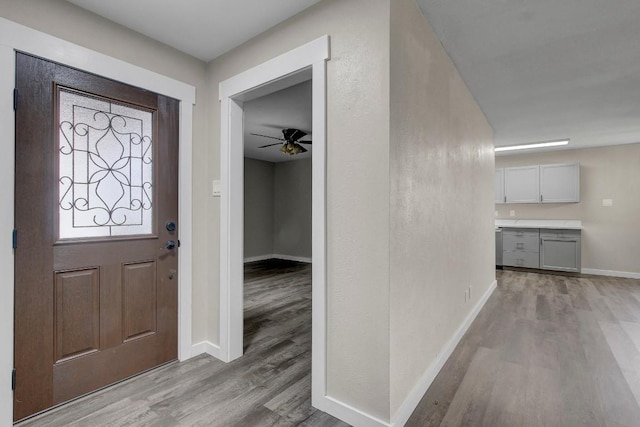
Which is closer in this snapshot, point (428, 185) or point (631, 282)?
point (428, 185)

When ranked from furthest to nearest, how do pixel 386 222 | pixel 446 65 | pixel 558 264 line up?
pixel 558 264 → pixel 446 65 → pixel 386 222

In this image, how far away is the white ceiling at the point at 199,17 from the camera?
1.83m

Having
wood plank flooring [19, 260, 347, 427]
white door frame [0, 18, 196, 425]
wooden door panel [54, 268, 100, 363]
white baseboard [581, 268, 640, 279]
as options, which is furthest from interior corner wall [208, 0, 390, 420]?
white baseboard [581, 268, 640, 279]

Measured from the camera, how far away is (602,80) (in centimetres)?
288

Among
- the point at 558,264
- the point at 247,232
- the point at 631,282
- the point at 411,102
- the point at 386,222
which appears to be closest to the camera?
the point at 386,222

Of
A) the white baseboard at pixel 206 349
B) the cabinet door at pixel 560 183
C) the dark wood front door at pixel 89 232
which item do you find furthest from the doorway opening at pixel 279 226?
the cabinet door at pixel 560 183

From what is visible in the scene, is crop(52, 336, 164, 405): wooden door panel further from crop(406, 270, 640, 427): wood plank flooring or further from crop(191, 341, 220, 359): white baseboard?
crop(406, 270, 640, 427): wood plank flooring

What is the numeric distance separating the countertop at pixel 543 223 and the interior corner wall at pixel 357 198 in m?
5.54

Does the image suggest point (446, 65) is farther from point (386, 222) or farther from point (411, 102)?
point (386, 222)

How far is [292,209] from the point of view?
25.9 ft

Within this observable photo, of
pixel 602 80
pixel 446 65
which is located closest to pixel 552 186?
pixel 602 80

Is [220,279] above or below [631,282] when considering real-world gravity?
above

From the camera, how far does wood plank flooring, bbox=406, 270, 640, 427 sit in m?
1.79

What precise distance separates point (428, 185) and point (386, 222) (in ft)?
2.28
